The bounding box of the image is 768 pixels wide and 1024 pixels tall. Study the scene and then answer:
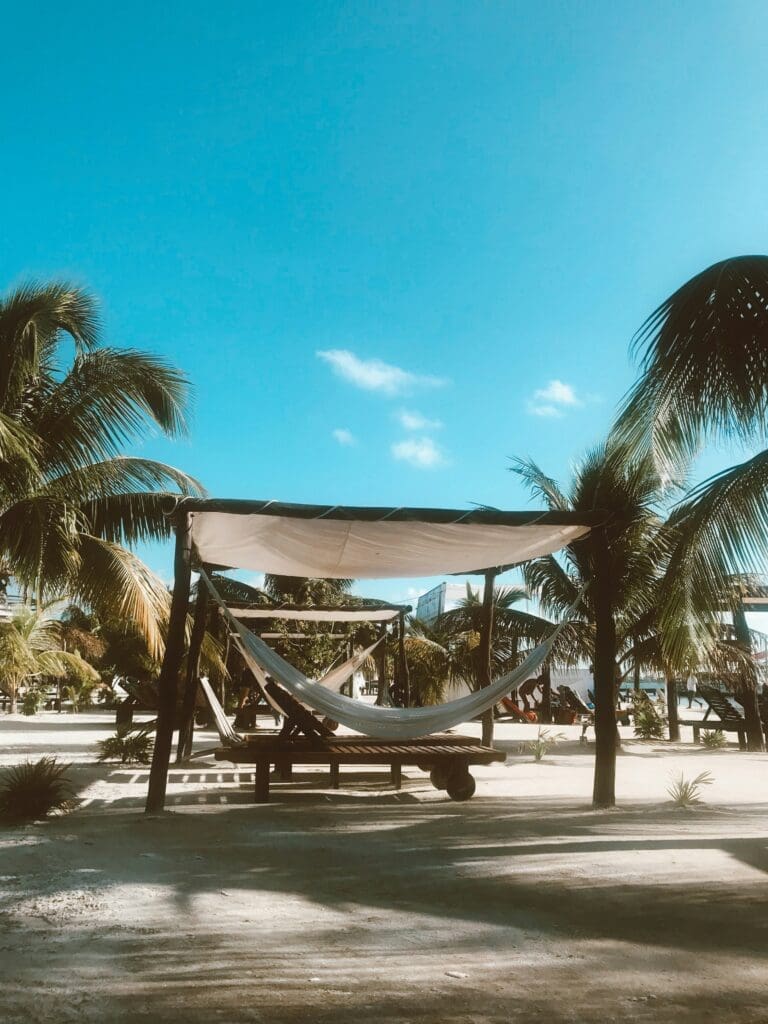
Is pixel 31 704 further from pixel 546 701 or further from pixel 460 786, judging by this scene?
pixel 460 786

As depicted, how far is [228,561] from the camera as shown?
6.97 meters

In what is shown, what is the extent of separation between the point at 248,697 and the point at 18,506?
25.1ft

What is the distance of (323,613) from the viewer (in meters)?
9.26

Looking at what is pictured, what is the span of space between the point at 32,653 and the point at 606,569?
42.9 ft

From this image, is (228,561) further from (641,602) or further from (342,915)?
(641,602)

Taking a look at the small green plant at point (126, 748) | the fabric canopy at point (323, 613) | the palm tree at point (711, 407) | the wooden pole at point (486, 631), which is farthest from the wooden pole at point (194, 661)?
the palm tree at point (711, 407)

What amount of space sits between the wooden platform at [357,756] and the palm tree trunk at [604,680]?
2.45ft

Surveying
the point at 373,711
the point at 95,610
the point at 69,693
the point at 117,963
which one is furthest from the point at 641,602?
the point at 69,693

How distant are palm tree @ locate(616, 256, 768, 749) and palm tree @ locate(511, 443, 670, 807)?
35cm

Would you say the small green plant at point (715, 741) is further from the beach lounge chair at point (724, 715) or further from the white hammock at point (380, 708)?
the white hammock at point (380, 708)

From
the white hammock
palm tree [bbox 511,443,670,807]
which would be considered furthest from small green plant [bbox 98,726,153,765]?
palm tree [bbox 511,443,670,807]

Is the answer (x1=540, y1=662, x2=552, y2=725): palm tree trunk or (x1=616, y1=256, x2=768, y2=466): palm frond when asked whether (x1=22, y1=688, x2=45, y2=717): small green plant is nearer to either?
(x1=540, y1=662, x2=552, y2=725): palm tree trunk

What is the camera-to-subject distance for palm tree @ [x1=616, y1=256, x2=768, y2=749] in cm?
462

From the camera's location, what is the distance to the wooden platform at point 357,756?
19.0 feet
